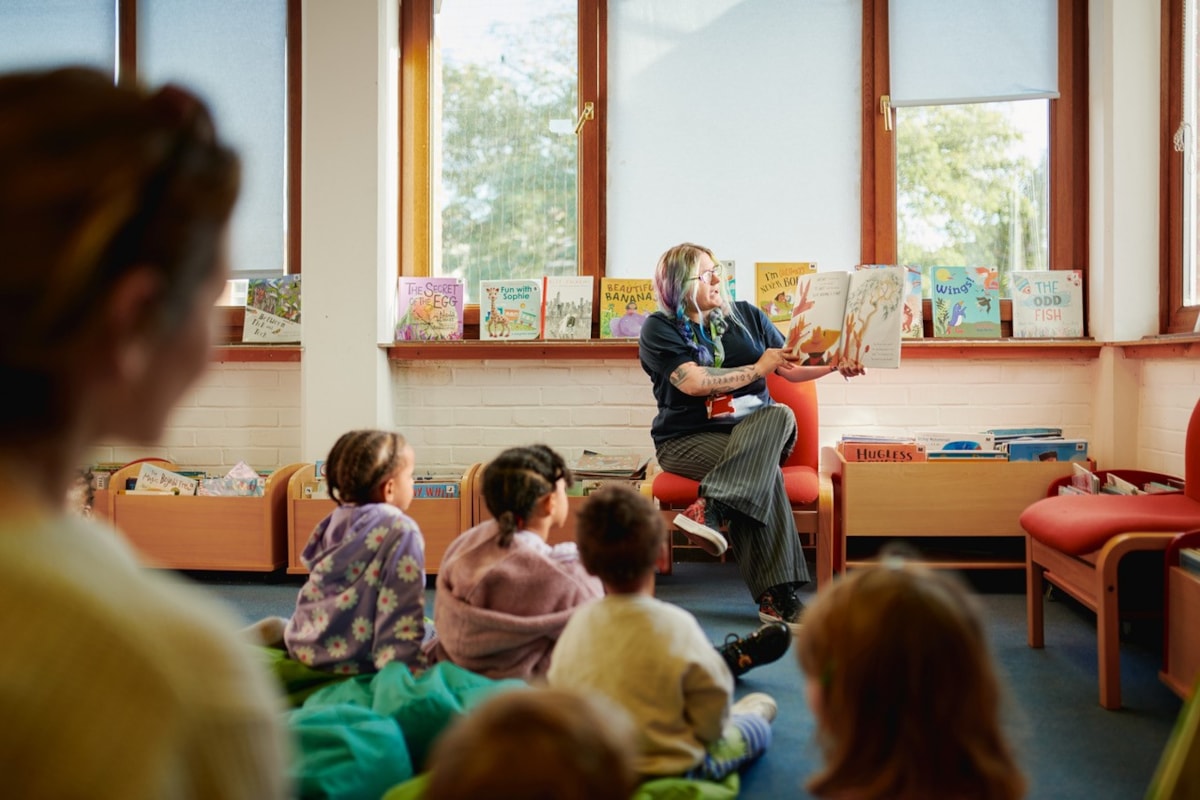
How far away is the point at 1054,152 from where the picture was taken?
3994 mm

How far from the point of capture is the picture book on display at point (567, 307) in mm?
4102

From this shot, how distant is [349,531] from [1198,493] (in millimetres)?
2330

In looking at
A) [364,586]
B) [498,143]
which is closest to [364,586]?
[364,586]

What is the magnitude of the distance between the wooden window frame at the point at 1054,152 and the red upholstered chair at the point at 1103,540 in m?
1.34

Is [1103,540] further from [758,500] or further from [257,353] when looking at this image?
[257,353]

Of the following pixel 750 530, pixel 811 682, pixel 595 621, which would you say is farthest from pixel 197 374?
pixel 750 530

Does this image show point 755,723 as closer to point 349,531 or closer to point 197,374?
point 349,531

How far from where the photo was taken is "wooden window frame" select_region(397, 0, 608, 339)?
420cm

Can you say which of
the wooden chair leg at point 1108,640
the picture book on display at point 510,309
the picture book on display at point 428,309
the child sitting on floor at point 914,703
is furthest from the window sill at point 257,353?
the child sitting on floor at point 914,703

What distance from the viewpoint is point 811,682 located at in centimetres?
120

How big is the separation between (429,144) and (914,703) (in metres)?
3.66

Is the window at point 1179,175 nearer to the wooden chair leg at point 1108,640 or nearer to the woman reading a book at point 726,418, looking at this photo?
the woman reading a book at point 726,418

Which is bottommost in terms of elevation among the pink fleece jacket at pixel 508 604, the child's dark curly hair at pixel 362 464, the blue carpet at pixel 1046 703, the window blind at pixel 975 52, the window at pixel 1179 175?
the blue carpet at pixel 1046 703

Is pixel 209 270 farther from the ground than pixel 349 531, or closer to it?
farther from the ground
